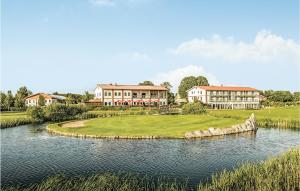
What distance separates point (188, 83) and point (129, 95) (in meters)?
53.1

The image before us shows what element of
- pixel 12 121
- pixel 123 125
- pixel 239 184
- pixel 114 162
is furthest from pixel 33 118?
pixel 239 184

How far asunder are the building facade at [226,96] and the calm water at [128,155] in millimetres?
77816

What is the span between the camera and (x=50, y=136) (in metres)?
50.4

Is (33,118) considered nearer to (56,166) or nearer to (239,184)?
(56,166)

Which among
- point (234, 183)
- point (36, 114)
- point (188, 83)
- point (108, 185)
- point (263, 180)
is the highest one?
point (188, 83)

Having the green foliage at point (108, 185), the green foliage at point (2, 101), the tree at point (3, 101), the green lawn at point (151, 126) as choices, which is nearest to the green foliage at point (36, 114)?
the green lawn at point (151, 126)

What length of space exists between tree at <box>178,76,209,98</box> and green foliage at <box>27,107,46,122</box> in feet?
322

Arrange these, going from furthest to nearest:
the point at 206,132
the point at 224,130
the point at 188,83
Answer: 1. the point at 188,83
2. the point at 224,130
3. the point at 206,132

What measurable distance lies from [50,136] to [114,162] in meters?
21.3

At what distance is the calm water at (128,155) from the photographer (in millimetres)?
29281

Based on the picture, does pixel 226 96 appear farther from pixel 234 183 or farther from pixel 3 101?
pixel 234 183

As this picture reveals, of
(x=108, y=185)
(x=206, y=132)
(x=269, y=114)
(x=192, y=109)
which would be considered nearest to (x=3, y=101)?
(x=192, y=109)

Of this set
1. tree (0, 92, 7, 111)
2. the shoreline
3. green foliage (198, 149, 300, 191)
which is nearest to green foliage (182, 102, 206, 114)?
the shoreline

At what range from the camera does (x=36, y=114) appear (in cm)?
7425
